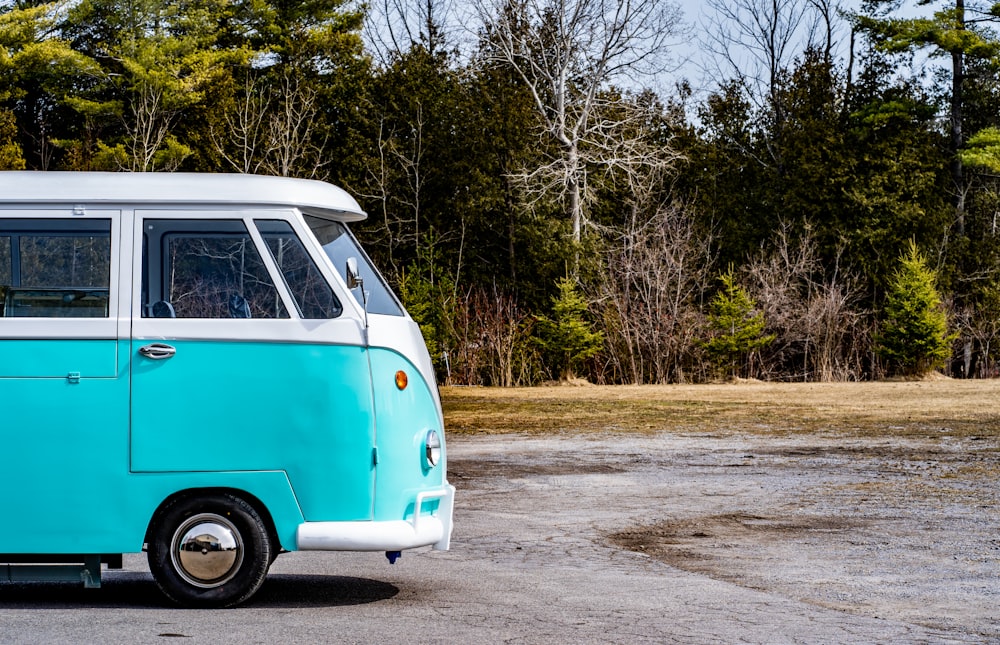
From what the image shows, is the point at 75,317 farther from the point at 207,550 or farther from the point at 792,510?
the point at 792,510

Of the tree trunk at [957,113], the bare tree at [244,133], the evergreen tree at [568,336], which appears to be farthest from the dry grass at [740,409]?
the bare tree at [244,133]

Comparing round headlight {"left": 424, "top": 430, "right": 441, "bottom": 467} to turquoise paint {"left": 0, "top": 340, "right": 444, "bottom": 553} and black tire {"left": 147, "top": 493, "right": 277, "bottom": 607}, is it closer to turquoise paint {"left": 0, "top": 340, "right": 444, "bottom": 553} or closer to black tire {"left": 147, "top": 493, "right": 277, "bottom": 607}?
turquoise paint {"left": 0, "top": 340, "right": 444, "bottom": 553}

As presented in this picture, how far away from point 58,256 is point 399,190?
34.4 metres

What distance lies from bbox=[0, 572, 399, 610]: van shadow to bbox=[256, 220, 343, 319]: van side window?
1.66m

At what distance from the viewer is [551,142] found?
39875 millimetres

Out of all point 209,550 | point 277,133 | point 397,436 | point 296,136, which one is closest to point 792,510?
point 397,436

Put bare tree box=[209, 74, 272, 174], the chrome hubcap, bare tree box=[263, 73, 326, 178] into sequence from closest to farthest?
the chrome hubcap
bare tree box=[263, 73, 326, 178]
bare tree box=[209, 74, 272, 174]

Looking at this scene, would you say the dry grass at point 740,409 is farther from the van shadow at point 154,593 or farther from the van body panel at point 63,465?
the van body panel at point 63,465

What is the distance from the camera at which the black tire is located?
283 inches

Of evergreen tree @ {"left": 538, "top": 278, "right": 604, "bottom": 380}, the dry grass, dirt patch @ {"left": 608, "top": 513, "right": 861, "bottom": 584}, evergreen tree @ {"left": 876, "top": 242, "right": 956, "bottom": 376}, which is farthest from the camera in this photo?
evergreen tree @ {"left": 876, "top": 242, "right": 956, "bottom": 376}

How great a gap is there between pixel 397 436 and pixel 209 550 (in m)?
1.15

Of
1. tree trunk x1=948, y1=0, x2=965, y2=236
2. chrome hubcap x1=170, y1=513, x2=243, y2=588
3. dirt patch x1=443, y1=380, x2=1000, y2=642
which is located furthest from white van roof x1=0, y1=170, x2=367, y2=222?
tree trunk x1=948, y1=0, x2=965, y2=236

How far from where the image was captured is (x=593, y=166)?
1602 inches

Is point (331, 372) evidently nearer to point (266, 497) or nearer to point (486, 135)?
point (266, 497)
